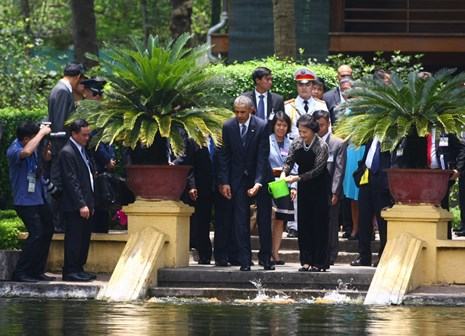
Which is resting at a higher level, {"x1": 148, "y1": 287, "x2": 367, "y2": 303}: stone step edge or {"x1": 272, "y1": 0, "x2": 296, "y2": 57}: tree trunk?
{"x1": 272, "y1": 0, "x2": 296, "y2": 57}: tree trunk

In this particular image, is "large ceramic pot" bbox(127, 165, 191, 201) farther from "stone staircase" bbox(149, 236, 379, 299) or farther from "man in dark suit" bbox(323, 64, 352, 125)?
"man in dark suit" bbox(323, 64, 352, 125)

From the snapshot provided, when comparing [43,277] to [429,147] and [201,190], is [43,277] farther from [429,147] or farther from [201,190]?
[429,147]

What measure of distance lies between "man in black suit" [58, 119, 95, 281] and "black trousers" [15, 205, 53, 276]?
0.77ft

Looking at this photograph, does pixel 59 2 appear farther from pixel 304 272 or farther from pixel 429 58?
pixel 304 272

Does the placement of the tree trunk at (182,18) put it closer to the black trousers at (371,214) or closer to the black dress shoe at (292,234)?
the black dress shoe at (292,234)

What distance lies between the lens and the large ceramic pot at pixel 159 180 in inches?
806

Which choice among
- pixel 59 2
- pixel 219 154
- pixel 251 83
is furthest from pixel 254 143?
pixel 59 2

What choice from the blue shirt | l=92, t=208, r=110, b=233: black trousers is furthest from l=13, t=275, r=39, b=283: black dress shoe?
l=92, t=208, r=110, b=233: black trousers

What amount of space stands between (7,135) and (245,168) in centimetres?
545

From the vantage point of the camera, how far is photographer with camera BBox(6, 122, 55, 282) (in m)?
20.0

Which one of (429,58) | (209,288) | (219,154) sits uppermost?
(429,58)

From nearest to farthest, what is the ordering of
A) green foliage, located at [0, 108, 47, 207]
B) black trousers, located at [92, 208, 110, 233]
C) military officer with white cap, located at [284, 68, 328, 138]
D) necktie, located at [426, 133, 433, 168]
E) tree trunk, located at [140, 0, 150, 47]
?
1. necktie, located at [426, 133, 433, 168]
2. black trousers, located at [92, 208, 110, 233]
3. military officer with white cap, located at [284, 68, 328, 138]
4. green foliage, located at [0, 108, 47, 207]
5. tree trunk, located at [140, 0, 150, 47]

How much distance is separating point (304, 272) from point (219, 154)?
6.05 ft

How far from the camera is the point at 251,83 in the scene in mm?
24750
